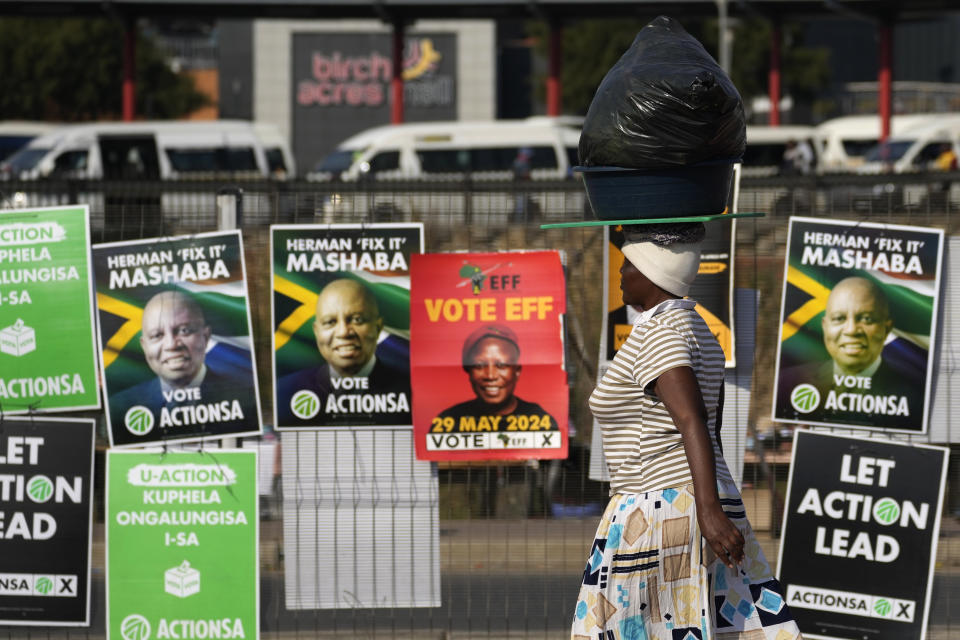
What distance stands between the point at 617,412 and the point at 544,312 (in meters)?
1.82

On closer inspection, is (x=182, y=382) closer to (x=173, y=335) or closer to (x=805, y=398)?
(x=173, y=335)

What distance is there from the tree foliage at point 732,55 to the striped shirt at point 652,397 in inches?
1787

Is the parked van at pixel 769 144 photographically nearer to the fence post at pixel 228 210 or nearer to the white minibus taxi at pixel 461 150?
the white minibus taxi at pixel 461 150

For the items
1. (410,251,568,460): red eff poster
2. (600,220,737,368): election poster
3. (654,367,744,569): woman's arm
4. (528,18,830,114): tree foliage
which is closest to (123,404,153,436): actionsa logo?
(410,251,568,460): red eff poster

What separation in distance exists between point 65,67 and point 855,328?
51.8m

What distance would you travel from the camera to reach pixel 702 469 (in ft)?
12.6

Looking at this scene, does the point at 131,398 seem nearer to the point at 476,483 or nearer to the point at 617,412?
the point at 476,483

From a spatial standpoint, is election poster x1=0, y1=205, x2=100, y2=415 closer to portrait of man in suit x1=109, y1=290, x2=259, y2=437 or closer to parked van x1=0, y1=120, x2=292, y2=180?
portrait of man in suit x1=109, y1=290, x2=259, y2=437

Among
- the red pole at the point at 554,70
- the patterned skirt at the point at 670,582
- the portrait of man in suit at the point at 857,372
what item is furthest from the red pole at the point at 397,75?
the patterned skirt at the point at 670,582

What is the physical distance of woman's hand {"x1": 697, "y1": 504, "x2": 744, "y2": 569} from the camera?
12.5ft

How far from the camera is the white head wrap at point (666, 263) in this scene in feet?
13.8

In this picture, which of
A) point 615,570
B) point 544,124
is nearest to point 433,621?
point 615,570

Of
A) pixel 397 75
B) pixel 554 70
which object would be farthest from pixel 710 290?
pixel 397 75

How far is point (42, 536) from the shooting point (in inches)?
239
